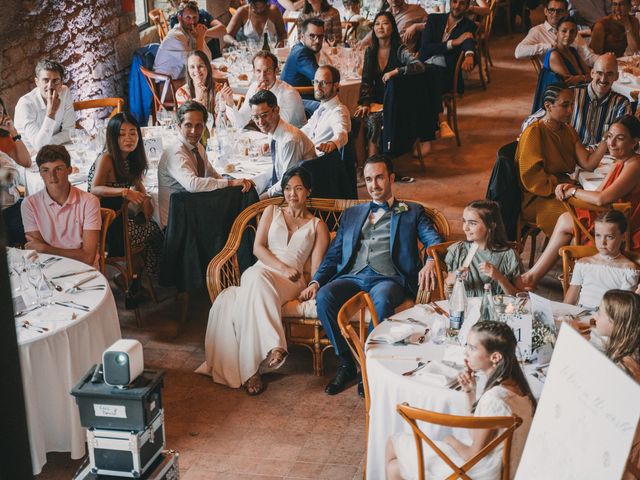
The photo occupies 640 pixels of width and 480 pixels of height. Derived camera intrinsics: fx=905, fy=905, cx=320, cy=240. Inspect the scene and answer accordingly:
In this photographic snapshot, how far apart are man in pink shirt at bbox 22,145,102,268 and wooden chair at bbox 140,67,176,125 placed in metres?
3.01

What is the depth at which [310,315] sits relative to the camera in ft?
15.2

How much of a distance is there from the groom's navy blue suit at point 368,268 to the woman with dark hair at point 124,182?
117 cm

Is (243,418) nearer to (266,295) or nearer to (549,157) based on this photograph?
(266,295)

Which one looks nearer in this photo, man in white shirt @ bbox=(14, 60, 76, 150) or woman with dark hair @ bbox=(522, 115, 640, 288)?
woman with dark hair @ bbox=(522, 115, 640, 288)

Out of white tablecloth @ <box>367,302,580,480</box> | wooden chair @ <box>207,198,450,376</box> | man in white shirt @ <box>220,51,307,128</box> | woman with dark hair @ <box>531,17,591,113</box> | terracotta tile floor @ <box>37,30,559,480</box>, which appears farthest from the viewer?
woman with dark hair @ <box>531,17,591,113</box>

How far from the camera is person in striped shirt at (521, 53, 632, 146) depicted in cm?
600

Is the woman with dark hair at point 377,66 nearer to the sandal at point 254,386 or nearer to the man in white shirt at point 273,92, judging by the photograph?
the man in white shirt at point 273,92

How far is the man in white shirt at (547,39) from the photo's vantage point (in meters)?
7.85

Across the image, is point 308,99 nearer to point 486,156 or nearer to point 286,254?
point 486,156

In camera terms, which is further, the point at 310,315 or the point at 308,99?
the point at 308,99

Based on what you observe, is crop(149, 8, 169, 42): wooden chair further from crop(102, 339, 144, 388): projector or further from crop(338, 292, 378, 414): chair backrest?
crop(102, 339, 144, 388): projector

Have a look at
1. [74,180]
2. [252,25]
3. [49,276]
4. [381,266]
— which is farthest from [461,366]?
[252,25]

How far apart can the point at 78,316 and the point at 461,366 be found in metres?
1.68

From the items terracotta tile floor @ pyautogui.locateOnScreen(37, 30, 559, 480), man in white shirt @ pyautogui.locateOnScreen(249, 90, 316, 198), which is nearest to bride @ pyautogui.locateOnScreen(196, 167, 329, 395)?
terracotta tile floor @ pyautogui.locateOnScreen(37, 30, 559, 480)
